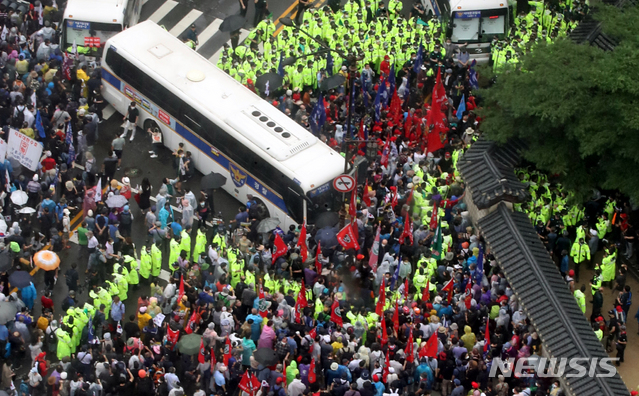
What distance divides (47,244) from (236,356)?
Result: 23.9 feet

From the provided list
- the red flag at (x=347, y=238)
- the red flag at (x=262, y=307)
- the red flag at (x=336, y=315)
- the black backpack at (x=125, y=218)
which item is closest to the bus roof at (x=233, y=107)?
the red flag at (x=347, y=238)

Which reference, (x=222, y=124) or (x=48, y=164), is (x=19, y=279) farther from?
(x=222, y=124)

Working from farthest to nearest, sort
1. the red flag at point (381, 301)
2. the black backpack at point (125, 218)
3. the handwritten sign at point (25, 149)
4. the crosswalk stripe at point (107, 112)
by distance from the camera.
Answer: the crosswalk stripe at point (107, 112)
the handwritten sign at point (25, 149)
the black backpack at point (125, 218)
the red flag at point (381, 301)

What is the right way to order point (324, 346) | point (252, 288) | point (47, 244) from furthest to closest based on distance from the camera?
point (47, 244), point (252, 288), point (324, 346)

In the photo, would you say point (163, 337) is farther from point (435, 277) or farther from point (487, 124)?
point (487, 124)

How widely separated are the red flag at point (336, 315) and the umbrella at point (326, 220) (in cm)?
367

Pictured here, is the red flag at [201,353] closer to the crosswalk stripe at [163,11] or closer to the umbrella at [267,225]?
the umbrella at [267,225]

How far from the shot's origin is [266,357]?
93.0 ft

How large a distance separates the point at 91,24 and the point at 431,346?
1806 cm

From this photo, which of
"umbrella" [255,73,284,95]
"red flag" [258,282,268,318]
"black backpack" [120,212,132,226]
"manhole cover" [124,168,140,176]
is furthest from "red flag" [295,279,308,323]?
"manhole cover" [124,168,140,176]

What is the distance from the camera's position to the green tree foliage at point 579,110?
3198 cm

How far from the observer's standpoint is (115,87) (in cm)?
3834

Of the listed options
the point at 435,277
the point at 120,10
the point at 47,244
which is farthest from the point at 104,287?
the point at 120,10

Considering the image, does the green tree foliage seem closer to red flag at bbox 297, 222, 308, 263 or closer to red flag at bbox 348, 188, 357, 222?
red flag at bbox 348, 188, 357, 222
